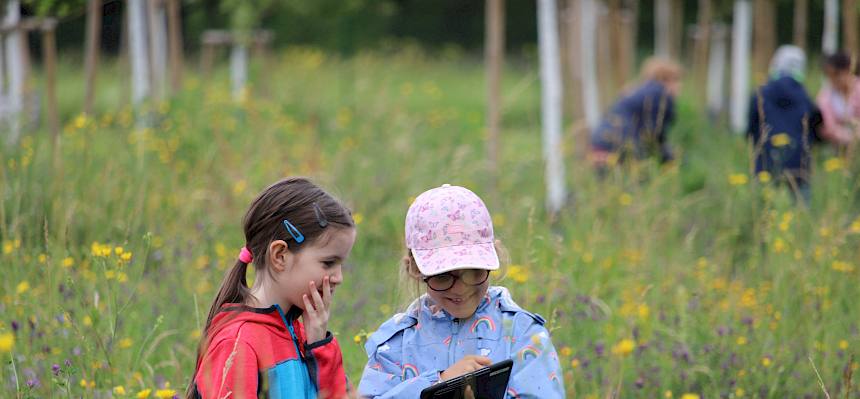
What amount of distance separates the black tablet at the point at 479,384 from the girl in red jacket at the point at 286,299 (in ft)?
0.95

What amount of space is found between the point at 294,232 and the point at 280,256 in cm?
7

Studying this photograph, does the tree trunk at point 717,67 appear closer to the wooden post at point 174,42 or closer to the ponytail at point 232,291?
the wooden post at point 174,42

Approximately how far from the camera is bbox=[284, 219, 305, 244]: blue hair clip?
2.31m

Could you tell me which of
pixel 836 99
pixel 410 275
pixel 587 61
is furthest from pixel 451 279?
pixel 587 61

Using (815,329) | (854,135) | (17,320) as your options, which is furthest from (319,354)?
(854,135)

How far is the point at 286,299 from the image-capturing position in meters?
2.33

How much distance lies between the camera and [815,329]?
3727 mm

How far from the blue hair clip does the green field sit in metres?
0.40

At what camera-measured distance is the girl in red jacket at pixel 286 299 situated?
2.24 metres

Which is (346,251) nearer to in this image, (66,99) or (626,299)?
(626,299)

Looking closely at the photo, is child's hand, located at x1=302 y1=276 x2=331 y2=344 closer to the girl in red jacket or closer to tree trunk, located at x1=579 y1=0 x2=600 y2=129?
the girl in red jacket

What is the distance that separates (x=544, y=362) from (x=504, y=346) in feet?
0.33

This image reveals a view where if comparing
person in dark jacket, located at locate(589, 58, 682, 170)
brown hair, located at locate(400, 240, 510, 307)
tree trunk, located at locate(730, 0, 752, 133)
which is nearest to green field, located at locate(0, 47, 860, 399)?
brown hair, located at locate(400, 240, 510, 307)

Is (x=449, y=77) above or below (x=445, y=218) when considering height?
below
